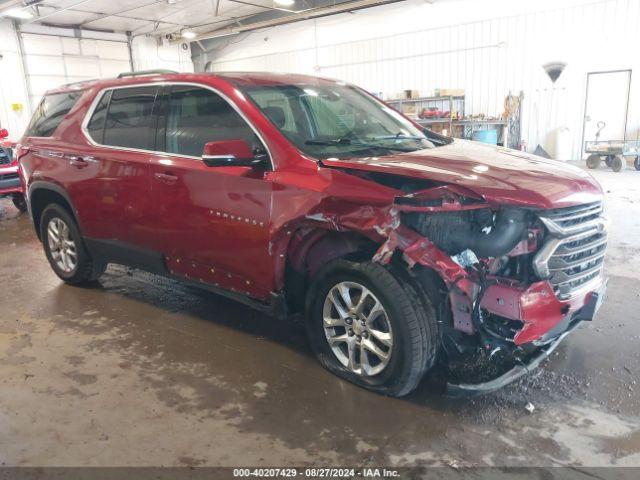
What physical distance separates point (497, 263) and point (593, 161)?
10.7m

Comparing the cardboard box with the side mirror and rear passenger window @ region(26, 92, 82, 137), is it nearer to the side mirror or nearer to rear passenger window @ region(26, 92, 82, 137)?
rear passenger window @ region(26, 92, 82, 137)

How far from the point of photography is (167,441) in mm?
2432

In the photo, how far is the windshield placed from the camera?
297cm

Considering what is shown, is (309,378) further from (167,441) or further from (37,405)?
(37,405)

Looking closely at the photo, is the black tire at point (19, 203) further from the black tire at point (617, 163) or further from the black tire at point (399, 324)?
the black tire at point (617, 163)

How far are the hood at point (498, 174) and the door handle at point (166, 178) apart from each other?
1.16 meters

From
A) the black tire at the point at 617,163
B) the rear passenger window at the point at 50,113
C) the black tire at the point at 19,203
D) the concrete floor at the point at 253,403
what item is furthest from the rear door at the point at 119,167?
the black tire at the point at 617,163

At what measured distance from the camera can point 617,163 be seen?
10977mm

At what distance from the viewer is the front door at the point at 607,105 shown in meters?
11.8

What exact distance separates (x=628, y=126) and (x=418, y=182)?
11974 mm

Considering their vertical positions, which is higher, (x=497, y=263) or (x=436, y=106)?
(x=436, y=106)

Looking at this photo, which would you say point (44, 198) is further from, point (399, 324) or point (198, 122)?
point (399, 324)

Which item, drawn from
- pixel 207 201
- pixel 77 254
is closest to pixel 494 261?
pixel 207 201

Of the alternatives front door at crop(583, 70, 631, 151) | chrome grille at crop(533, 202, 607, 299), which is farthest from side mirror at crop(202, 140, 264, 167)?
front door at crop(583, 70, 631, 151)
